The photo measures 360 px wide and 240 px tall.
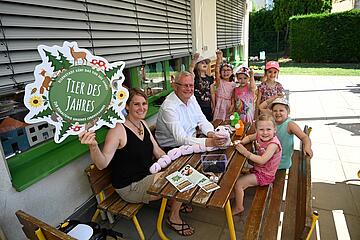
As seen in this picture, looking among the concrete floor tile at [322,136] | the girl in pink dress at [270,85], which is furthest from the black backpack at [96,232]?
the concrete floor tile at [322,136]

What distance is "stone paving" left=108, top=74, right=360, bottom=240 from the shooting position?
2227 millimetres

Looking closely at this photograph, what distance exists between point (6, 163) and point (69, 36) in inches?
44.5

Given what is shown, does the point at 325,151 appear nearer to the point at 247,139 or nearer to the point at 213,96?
the point at 213,96

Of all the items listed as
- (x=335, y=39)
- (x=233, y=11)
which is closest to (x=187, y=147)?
(x=233, y=11)

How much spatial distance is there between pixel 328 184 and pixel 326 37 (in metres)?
12.0

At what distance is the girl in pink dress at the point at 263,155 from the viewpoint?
2.04 metres

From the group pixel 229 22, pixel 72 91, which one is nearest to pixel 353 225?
pixel 72 91

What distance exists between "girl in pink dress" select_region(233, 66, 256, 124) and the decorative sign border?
2.12 metres

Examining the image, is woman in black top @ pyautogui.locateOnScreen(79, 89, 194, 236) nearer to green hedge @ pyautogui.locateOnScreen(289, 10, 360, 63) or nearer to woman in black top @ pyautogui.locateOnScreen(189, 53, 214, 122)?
woman in black top @ pyautogui.locateOnScreen(189, 53, 214, 122)

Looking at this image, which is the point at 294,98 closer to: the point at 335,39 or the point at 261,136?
the point at 261,136

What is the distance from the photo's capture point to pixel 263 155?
6.68 ft

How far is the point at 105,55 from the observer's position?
2.50 m

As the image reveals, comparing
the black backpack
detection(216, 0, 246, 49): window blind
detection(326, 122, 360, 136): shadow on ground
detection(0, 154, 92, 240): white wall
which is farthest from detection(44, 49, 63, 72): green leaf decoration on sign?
detection(216, 0, 246, 49): window blind

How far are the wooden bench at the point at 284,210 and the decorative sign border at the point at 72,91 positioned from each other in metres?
1.24
